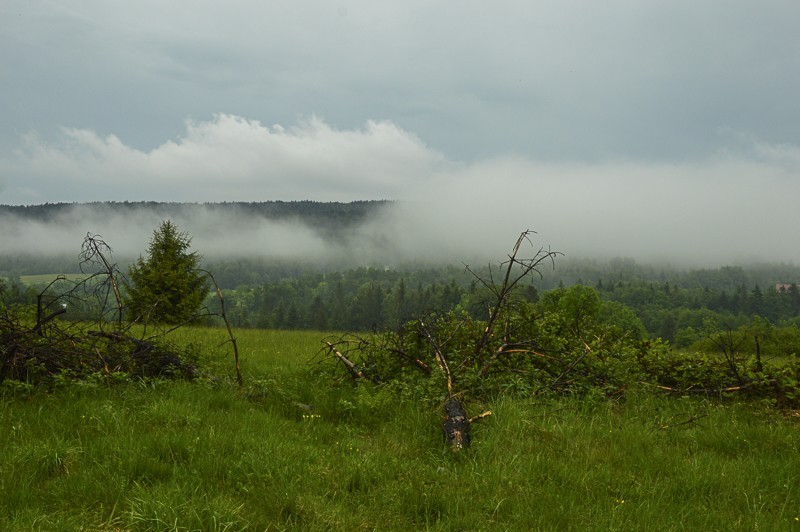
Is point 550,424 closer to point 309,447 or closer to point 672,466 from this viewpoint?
point 672,466

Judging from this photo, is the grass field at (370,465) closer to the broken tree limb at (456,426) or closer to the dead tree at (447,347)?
the broken tree limb at (456,426)

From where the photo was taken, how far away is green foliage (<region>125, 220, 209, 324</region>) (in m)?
27.6

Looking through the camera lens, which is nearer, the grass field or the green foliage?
the grass field

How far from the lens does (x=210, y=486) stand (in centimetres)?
436

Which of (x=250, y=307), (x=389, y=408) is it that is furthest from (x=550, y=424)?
(x=250, y=307)

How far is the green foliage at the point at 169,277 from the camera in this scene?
2764 centimetres

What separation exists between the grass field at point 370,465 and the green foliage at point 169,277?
22.7 metres

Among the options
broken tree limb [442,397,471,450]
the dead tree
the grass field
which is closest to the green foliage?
the dead tree

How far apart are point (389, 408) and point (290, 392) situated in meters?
1.75

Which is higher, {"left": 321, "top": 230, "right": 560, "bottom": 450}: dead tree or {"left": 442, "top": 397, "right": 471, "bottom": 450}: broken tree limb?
{"left": 321, "top": 230, "right": 560, "bottom": 450}: dead tree

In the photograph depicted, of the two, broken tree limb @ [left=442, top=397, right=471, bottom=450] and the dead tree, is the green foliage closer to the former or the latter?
the dead tree

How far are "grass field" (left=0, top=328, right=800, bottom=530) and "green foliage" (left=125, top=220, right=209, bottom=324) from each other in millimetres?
22714

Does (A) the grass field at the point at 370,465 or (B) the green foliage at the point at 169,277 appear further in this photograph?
(B) the green foliage at the point at 169,277

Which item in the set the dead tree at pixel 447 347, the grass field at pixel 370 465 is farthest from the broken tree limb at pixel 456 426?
the dead tree at pixel 447 347
